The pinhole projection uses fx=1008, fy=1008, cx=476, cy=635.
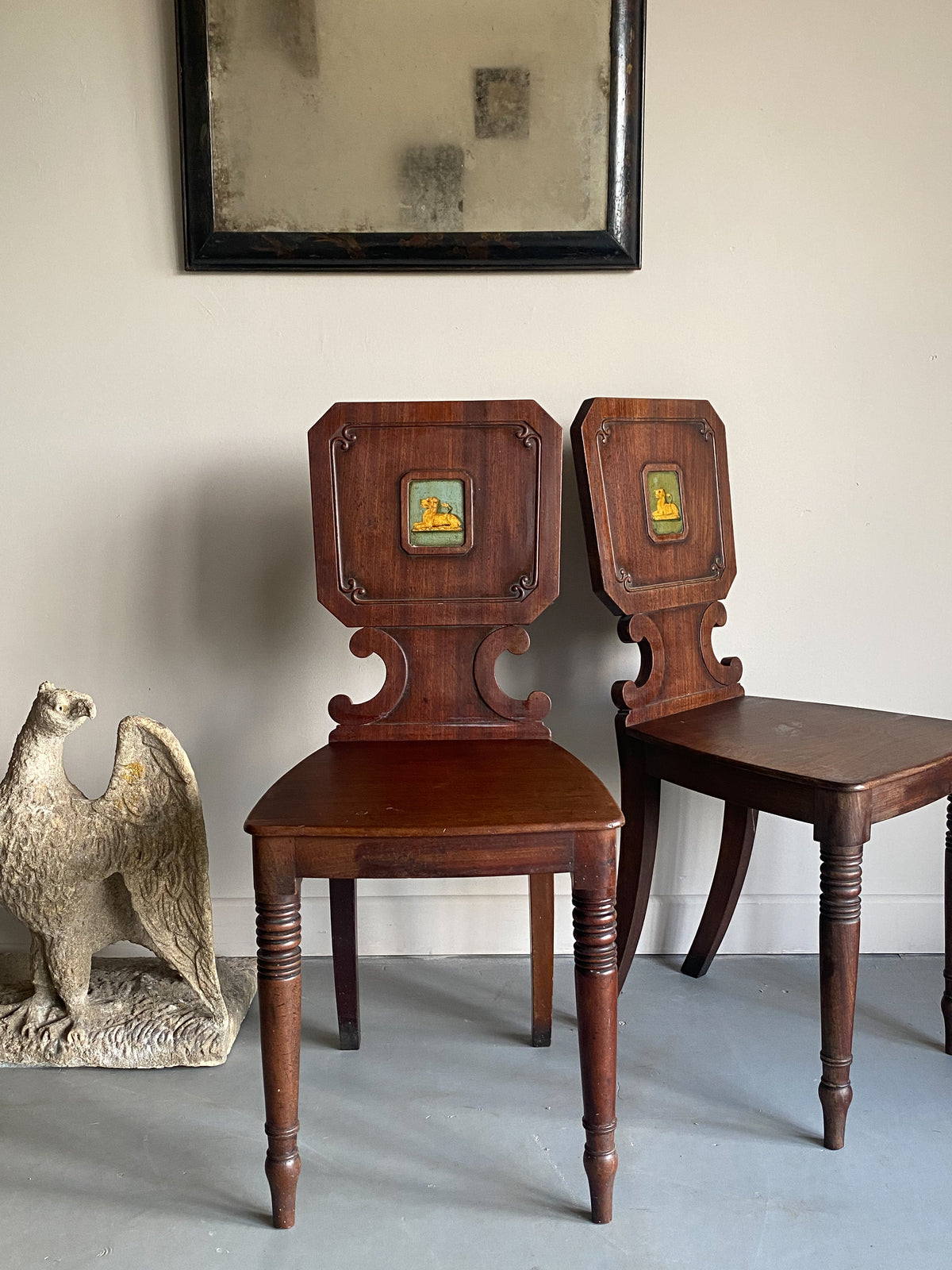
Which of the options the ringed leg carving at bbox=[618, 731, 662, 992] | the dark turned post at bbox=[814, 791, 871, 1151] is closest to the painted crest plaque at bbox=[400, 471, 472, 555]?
the ringed leg carving at bbox=[618, 731, 662, 992]

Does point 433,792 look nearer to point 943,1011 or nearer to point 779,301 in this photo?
point 943,1011

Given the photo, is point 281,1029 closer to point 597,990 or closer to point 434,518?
point 597,990

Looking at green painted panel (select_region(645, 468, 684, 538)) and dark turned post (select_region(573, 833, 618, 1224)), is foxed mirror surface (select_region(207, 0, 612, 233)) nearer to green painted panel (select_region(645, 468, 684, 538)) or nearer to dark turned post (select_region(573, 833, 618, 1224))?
green painted panel (select_region(645, 468, 684, 538))

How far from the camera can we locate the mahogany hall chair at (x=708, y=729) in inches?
57.7

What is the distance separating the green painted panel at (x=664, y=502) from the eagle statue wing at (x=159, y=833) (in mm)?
936

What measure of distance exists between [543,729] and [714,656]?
16.2 inches

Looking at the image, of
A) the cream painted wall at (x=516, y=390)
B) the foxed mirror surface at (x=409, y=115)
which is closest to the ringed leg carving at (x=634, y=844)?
the cream painted wall at (x=516, y=390)

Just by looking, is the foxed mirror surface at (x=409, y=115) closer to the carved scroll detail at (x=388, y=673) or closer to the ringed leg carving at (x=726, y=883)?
the carved scroll detail at (x=388, y=673)

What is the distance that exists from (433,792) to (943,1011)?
1.07 m

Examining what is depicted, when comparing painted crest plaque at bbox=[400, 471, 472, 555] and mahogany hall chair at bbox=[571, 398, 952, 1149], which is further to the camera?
painted crest plaque at bbox=[400, 471, 472, 555]

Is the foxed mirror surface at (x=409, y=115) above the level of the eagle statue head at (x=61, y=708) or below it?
above

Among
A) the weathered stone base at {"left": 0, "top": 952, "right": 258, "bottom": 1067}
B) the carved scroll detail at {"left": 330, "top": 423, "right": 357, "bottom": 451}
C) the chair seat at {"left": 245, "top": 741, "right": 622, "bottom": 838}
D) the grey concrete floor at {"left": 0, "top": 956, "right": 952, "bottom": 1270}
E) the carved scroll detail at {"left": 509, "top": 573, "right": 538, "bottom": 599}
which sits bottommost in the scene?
the grey concrete floor at {"left": 0, "top": 956, "right": 952, "bottom": 1270}

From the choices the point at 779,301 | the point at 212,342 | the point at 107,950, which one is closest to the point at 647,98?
the point at 779,301

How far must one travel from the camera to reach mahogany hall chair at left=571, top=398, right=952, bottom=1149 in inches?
57.7
